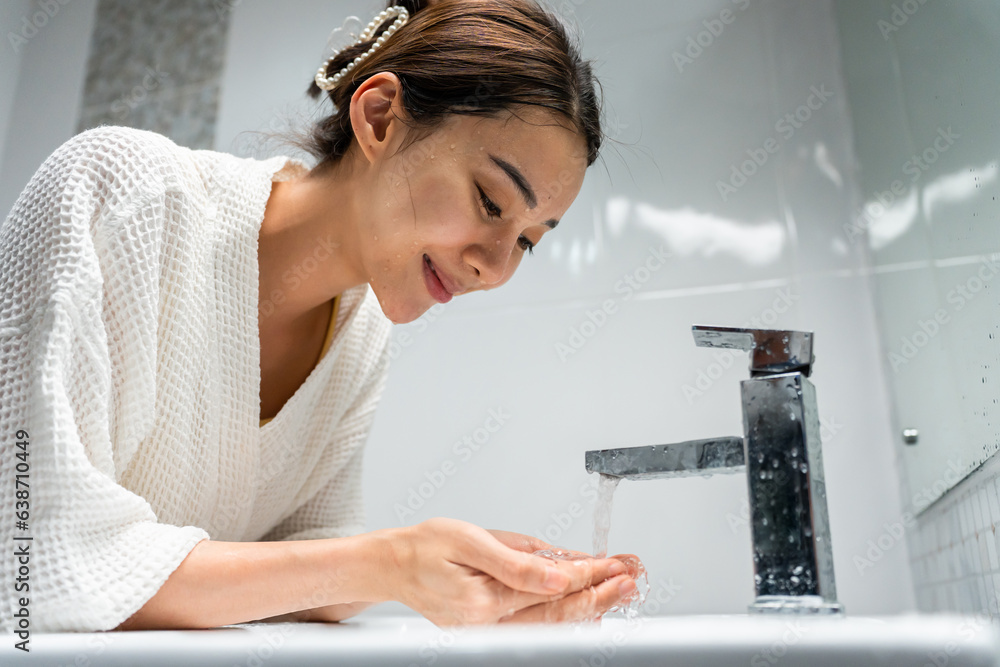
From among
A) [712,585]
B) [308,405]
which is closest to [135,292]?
[308,405]

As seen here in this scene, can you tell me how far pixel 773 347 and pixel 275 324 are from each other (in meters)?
0.57

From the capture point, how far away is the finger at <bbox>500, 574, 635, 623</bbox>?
58 cm

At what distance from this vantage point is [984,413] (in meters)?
0.65

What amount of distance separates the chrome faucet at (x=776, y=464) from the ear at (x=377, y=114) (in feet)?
1.31

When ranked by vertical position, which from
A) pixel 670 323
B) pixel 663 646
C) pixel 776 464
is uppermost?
pixel 670 323

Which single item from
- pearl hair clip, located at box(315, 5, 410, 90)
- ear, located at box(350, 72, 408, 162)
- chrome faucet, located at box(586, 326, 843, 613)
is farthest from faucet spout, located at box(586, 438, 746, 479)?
pearl hair clip, located at box(315, 5, 410, 90)

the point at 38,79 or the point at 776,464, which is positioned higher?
the point at 38,79

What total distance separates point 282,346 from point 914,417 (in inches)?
31.5

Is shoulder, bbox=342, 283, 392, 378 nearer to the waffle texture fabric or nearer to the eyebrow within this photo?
the waffle texture fabric

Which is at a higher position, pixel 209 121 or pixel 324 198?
pixel 209 121

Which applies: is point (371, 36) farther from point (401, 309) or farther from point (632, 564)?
point (632, 564)

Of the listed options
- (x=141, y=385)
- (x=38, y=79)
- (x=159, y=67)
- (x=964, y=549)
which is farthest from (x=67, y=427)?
(x=38, y=79)

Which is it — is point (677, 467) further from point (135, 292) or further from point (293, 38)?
point (293, 38)

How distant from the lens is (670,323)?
121cm
